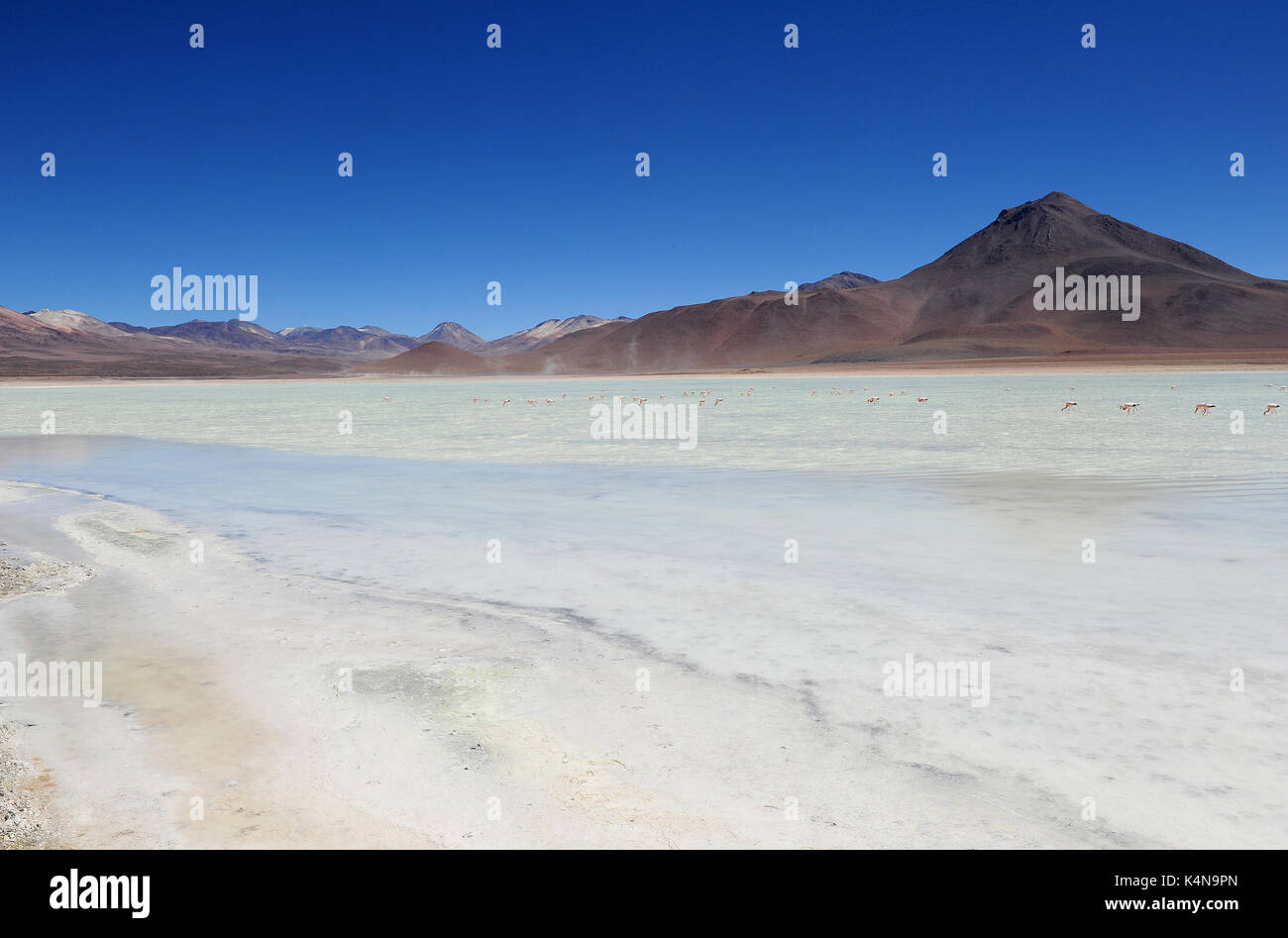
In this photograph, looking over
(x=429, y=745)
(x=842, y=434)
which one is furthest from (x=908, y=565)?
(x=842, y=434)

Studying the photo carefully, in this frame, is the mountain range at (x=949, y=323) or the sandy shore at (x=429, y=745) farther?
the mountain range at (x=949, y=323)

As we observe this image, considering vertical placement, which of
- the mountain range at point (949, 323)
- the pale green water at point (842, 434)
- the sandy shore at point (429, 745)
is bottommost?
the sandy shore at point (429, 745)

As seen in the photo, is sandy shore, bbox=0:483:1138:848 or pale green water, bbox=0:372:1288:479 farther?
pale green water, bbox=0:372:1288:479

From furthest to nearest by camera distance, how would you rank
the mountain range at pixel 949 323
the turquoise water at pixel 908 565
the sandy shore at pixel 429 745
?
the mountain range at pixel 949 323, the turquoise water at pixel 908 565, the sandy shore at pixel 429 745

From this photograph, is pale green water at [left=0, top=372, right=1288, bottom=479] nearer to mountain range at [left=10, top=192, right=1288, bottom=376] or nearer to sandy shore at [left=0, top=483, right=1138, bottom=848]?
sandy shore at [left=0, top=483, right=1138, bottom=848]

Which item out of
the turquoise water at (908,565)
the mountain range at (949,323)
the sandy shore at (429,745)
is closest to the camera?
the sandy shore at (429,745)

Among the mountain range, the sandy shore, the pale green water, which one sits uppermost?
the mountain range

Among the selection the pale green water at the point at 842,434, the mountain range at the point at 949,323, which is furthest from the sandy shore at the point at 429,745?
the mountain range at the point at 949,323

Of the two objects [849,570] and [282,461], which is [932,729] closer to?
[849,570]

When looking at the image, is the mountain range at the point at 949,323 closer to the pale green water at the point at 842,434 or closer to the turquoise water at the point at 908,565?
the pale green water at the point at 842,434

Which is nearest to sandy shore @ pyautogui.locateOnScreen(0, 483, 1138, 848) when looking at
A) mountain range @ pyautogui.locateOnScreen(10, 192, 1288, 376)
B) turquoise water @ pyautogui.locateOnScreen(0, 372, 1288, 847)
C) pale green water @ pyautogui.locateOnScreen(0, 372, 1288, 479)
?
turquoise water @ pyautogui.locateOnScreen(0, 372, 1288, 847)
